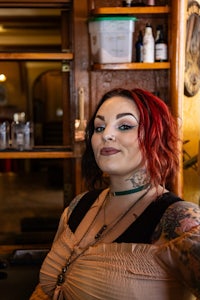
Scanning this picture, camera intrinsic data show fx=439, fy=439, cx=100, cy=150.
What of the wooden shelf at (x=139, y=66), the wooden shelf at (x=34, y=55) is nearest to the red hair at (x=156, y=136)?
the wooden shelf at (x=139, y=66)

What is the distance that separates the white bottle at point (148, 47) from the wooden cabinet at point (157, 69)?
4cm

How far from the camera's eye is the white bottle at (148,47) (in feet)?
6.85

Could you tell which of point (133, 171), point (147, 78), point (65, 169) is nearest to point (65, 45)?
point (147, 78)

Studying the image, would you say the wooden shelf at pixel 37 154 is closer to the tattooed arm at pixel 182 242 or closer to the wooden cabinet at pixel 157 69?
the wooden cabinet at pixel 157 69

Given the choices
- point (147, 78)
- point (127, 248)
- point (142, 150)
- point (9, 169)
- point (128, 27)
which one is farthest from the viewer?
point (9, 169)

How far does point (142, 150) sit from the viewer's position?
1196mm

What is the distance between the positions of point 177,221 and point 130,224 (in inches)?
6.5

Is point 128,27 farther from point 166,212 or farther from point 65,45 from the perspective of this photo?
point 166,212

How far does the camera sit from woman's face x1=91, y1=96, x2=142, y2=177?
1.20 m

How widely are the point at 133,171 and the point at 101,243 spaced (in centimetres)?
22

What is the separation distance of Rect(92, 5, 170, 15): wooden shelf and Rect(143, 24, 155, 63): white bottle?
0.10 m

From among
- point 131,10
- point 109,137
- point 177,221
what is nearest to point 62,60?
point 131,10

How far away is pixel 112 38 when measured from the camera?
2.04 m

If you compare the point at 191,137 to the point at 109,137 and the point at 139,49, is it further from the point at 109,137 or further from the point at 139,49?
the point at 109,137
